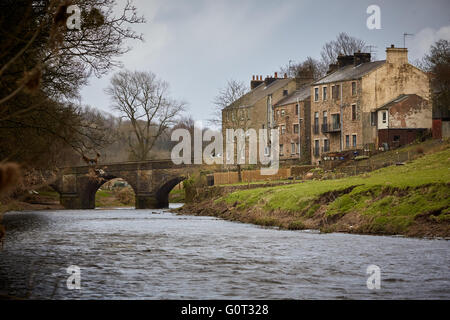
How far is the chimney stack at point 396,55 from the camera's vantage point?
65688mm

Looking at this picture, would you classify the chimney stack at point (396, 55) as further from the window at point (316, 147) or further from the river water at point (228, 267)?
the river water at point (228, 267)

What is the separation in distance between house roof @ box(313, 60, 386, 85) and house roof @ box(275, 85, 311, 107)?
17.1 feet

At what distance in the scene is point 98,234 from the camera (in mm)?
31469

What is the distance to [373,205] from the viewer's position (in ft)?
97.1

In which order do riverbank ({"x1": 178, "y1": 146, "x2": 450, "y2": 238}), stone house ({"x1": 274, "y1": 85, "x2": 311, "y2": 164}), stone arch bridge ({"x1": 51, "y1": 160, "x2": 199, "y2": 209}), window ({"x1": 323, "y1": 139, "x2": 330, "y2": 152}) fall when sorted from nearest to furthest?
1. riverbank ({"x1": 178, "y1": 146, "x2": 450, "y2": 238})
2. window ({"x1": 323, "y1": 139, "x2": 330, "y2": 152})
3. stone arch bridge ({"x1": 51, "y1": 160, "x2": 199, "y2": 209})
4. stone house ({"x1": 274, "y1": 85, "x2": 311, "y2": 164})

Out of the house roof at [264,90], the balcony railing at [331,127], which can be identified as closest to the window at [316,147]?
the balcony railing at [331,127]

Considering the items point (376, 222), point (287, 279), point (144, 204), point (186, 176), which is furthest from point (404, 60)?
point (287, 279)

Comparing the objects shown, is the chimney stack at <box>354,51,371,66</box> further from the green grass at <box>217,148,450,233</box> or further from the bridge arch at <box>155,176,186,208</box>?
the green grass at <box>217,148,450,233</box>

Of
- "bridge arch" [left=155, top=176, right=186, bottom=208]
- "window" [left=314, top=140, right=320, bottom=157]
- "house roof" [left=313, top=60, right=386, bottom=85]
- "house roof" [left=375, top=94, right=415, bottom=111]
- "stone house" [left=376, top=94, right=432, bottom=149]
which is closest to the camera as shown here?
"stone house" [left=376, top=94, right=432, bottom=149]

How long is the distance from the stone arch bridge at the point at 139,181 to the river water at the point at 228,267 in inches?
1806

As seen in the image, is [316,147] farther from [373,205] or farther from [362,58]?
[373,205]

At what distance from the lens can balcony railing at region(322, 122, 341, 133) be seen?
70.5 m

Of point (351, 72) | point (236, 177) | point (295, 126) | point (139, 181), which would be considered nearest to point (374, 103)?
point (351, 72)

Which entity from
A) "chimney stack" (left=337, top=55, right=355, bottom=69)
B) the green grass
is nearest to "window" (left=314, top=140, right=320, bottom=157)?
"chimney stack" (left=337, top=55, right=355, bottom=69)
